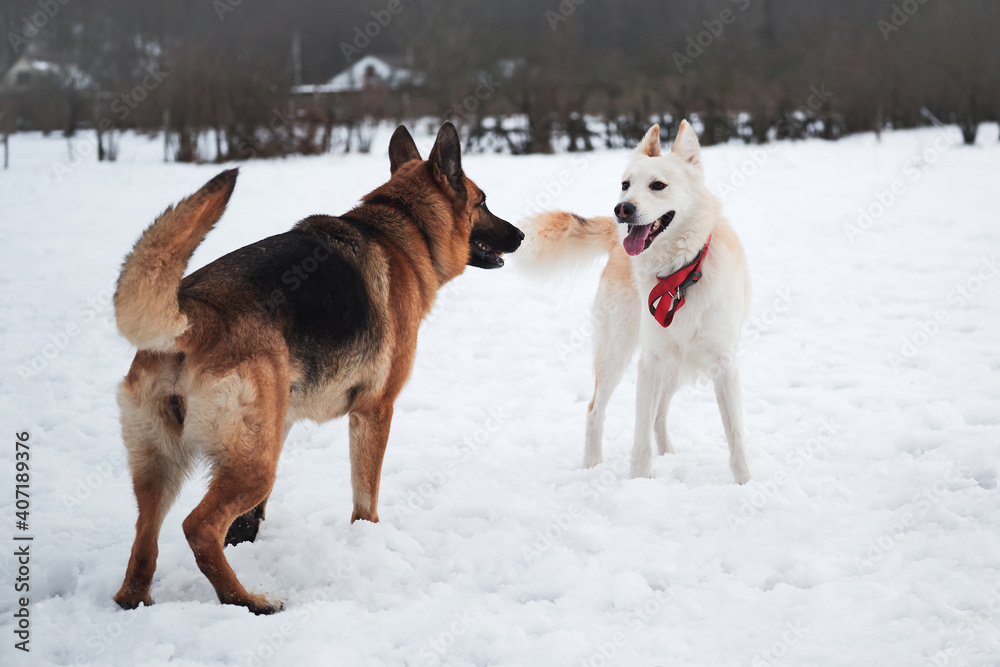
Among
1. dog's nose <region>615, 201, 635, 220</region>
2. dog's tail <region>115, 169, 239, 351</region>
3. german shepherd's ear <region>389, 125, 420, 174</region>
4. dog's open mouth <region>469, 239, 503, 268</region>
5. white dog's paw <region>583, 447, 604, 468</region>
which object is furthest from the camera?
white dog's paw <region>583, 447, 604, 468</region>

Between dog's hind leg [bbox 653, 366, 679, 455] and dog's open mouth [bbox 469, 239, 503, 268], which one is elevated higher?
dog's open mouth [bbox 469, 239, 503, 268]

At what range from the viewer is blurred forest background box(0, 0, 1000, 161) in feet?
63.0

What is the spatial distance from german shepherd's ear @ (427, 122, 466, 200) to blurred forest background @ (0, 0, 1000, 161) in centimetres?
1314

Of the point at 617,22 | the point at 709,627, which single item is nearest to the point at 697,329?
the point at 709,627

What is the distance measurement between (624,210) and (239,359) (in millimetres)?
1922

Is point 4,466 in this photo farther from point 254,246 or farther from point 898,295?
point 898,295

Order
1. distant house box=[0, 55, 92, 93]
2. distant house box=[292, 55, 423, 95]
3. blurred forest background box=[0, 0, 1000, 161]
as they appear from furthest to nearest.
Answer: distant house box=[0, 55, 92, 93] → distant house box=[292, 55, 423, 95] → blurred forest background box=[0, 0, 1000, 161]

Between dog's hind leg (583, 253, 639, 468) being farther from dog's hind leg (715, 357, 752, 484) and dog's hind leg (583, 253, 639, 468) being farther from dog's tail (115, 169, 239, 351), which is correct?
dog's tail (115, 169, 239, 351)

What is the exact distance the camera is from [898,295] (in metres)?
7.07

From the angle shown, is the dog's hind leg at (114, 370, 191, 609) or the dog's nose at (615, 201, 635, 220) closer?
the dog's hind leg at (114, 370, 191, 609)

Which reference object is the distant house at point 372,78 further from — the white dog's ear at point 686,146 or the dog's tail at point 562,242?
the white dog's ear at point 686,146

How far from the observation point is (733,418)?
3461mm

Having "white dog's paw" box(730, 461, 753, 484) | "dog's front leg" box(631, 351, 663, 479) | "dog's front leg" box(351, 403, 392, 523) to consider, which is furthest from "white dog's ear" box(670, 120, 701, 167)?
"dog's front leg" box(351, 403, 392, 523)

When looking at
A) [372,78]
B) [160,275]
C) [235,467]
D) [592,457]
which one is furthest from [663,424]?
[372,78]
